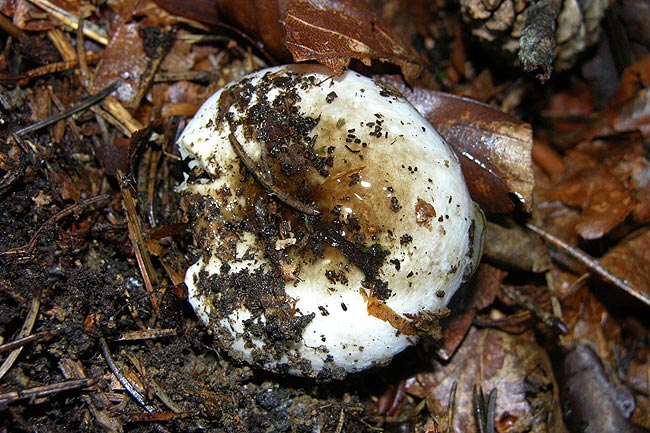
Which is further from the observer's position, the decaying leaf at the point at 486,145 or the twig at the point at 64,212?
the decaying leaf at the point at 486,145

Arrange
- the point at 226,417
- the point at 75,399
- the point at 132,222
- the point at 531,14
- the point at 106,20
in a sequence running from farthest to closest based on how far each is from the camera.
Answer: the point at 106,20 < the point at 531,14 < the point at 132,222 < the point at 226,417 < the point at 75,399

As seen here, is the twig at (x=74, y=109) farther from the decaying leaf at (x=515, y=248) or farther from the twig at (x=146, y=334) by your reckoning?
the decaying leaf at (x=515, y=248)

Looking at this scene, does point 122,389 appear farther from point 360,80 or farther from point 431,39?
point 431,39

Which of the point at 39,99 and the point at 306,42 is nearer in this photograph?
the point at 306,42

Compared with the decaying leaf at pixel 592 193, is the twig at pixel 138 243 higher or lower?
higher

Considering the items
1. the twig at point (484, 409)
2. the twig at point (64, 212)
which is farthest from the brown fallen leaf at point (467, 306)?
the twig at point (64, 212)

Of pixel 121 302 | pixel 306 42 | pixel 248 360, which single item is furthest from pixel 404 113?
pixel 121 302

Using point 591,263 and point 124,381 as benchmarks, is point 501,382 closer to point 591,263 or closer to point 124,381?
point 591,263
